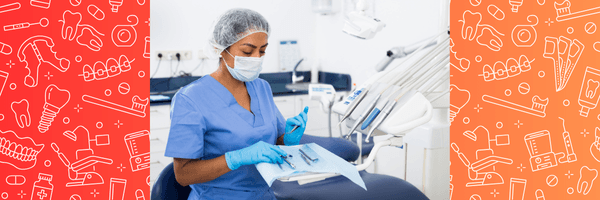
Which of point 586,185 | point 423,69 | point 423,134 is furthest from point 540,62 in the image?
point 423,134

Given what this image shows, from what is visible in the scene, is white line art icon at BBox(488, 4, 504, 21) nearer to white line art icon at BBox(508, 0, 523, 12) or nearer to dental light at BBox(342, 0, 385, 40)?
white line art icon at BBox(508, 0, 523, 12)

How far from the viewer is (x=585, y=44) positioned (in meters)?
0.85

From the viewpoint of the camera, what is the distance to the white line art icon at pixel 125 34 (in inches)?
23.8

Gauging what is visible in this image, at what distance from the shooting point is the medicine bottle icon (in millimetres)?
590

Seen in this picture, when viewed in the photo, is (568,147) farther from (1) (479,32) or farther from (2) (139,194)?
(2) (139,194)

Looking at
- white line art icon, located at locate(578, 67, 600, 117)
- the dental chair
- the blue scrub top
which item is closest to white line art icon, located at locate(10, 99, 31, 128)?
the blue scrub top

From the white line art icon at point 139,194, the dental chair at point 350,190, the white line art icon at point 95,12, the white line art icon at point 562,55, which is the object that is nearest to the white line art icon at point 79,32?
the white line art icon at point 95,12

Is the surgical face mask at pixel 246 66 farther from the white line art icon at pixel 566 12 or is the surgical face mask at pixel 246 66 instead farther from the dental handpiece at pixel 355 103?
the white line art icon at pixel 566 12

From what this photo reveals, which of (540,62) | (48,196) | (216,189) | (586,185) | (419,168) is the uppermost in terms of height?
(540,62)

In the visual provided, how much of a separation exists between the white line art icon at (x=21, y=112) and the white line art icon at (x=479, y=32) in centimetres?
79

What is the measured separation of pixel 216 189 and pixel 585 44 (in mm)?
965

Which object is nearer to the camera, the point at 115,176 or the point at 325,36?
the point at 115,176

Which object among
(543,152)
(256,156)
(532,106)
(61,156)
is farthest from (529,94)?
(61,156)

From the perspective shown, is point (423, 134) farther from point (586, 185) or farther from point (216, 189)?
point (216, 189)
